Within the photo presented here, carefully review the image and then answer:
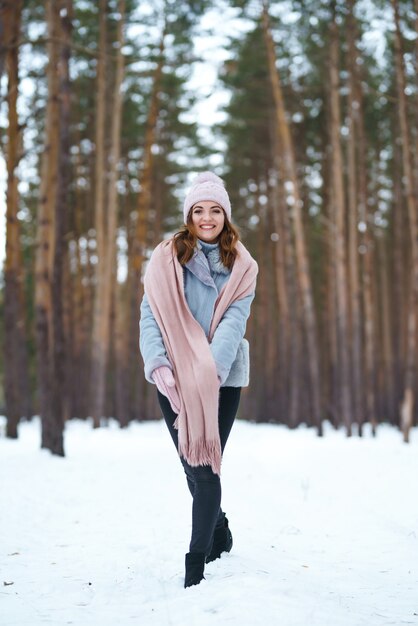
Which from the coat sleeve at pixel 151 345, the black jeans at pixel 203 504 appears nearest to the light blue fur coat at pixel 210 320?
the coat sleeve at pixel 151 345

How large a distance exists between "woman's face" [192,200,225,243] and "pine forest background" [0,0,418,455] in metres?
4.93

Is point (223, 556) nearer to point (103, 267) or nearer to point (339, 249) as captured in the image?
point (339, 249)

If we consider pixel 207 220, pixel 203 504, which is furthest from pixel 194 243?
pixel 203 504

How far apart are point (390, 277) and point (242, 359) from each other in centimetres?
2478

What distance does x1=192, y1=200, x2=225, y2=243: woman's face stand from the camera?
3.59 meters

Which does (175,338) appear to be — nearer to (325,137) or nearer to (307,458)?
(307,458)

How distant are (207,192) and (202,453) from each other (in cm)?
136

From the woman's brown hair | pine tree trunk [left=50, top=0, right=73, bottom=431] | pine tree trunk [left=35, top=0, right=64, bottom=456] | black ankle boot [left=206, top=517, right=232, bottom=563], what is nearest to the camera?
the woman's brown hair

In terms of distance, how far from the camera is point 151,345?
3.35m

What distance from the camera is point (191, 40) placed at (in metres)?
15.7

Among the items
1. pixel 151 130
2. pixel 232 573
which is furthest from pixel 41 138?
pixel 232 573

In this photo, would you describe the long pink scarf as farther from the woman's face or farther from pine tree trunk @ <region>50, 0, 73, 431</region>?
pine tree trunk @ <region>50, 0, 73, 431</region>

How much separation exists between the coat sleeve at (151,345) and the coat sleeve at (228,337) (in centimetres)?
25

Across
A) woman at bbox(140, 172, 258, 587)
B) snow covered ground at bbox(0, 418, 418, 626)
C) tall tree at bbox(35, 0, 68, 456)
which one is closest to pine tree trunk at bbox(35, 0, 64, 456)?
tall tree at bbox(35, 0, 68, 456)
